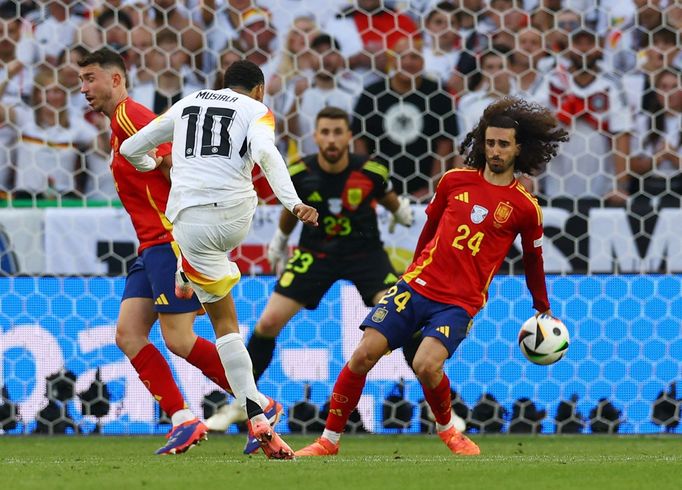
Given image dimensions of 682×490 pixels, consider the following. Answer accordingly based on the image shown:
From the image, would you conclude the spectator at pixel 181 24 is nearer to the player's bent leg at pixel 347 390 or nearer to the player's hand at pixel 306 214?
the player's bent leg at pixel 347 390

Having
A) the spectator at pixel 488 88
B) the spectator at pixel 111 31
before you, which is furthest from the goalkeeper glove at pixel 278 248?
the spectator at pixel 111 31

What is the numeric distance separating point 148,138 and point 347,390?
1.46 meters

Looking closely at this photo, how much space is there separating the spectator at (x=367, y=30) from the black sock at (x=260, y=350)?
285 centimetres

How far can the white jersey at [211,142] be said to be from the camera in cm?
532

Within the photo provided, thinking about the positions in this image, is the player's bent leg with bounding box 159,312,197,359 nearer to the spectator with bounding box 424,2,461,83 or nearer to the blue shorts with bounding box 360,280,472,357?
the blue shorts with bounding box 360,280,472,357

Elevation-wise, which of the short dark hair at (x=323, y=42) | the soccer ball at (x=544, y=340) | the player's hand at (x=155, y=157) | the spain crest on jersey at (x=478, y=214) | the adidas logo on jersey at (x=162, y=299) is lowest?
the soccer ball at (x=544, y=340)

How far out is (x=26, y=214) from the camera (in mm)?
8250

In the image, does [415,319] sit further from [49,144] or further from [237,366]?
[49,144]

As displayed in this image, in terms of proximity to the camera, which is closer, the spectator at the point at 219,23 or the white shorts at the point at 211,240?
the white shorts at the point at 211,240

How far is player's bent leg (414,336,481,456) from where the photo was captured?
5.70 meters

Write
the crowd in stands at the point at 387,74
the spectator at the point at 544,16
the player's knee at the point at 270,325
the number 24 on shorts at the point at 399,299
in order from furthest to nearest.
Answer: the spectator at the point at 544,16 → the crowd in stands at the point at 387,74 → the player's knee at the point at 270,325 → the number 24 on shorts at the point at 399,299

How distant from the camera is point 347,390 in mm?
5867

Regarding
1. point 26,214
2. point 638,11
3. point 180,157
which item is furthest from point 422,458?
point 638,11

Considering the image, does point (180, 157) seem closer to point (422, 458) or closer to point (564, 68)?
point (422, 458)
